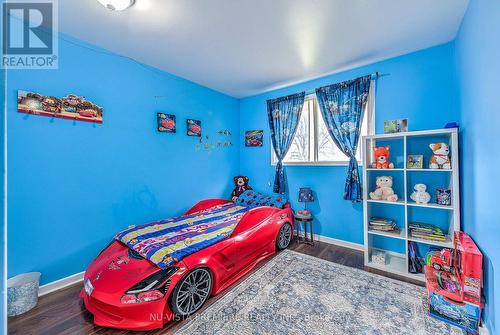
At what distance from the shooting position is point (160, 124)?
110 inches

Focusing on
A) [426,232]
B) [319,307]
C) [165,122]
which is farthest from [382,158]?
[165,122]

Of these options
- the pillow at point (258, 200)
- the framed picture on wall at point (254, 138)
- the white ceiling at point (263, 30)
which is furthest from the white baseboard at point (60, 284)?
the framed picture on wall at point (254, 138)

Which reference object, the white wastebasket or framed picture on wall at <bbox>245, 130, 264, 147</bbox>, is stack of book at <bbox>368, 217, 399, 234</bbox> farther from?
the white wastebasket

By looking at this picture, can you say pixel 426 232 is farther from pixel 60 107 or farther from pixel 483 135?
pixel 60 107

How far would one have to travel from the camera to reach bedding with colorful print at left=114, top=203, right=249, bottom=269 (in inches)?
68.3

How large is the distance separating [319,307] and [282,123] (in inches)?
104

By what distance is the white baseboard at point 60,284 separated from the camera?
75.4 inches

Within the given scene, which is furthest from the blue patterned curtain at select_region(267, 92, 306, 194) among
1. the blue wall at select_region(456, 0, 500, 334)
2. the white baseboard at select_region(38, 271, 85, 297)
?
the white baseboard at select_region(38, 271, 85, 297)

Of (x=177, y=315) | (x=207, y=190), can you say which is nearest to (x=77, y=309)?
(x=177, y=315)

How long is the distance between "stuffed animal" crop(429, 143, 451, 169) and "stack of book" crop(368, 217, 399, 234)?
77cm

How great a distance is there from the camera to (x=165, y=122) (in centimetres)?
285
